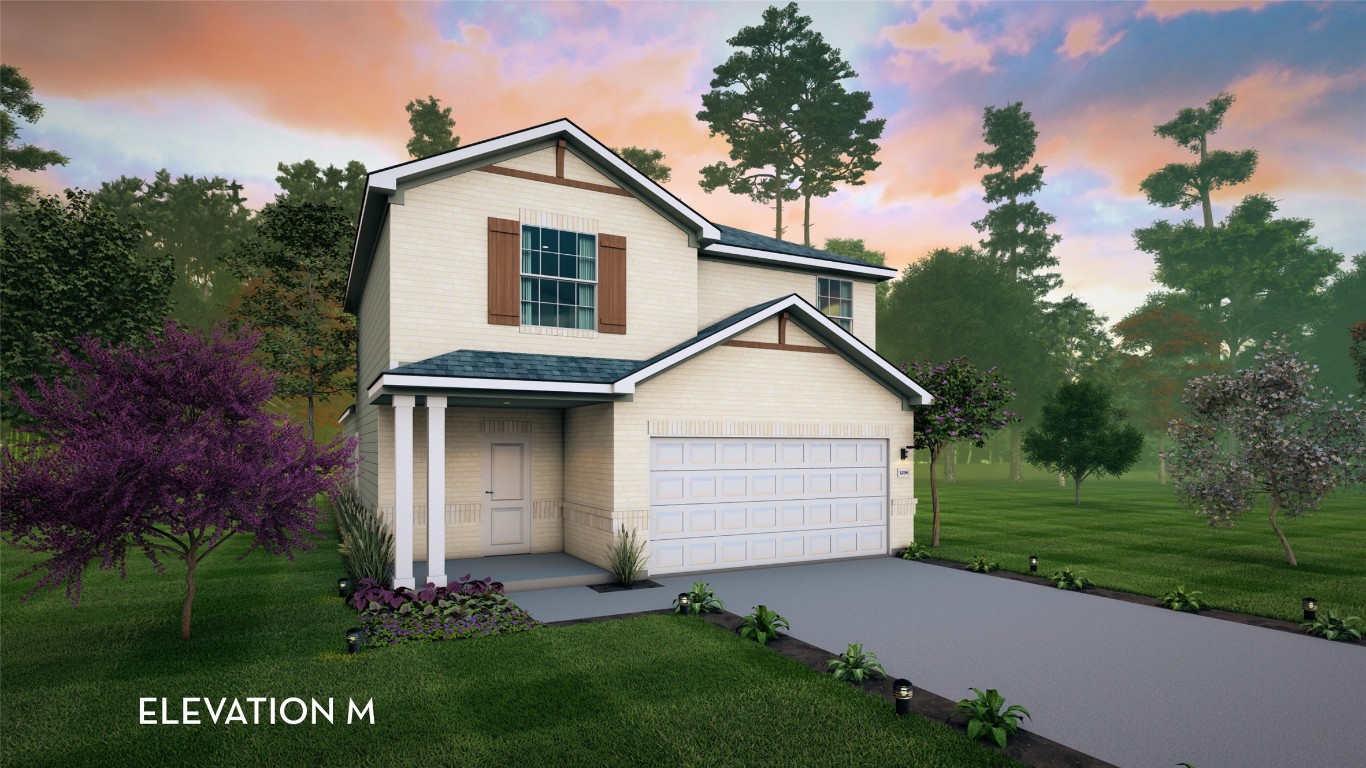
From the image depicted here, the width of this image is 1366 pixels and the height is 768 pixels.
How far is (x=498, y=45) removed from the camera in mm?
25203

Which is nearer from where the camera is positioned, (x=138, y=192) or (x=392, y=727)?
(x=392, y=727)

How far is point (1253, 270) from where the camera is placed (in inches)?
2058

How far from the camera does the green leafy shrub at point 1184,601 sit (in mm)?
10211

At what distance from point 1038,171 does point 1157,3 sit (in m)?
14.2

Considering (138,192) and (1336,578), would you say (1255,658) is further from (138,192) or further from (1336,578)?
(138,192)

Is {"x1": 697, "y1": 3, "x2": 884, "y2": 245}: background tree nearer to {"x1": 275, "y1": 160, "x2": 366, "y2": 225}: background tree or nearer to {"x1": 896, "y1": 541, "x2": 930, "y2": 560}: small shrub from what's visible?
{"x1": 275, "y1": 160, "x2": 366, "y2": 225}: background tree

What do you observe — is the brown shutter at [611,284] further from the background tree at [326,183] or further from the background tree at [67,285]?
the background tree at [326,183]

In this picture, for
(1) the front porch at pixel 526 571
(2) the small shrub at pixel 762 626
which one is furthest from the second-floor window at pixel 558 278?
(2) the small shrub at pixel 762 626

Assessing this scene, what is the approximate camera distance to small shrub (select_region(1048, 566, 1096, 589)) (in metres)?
11.8

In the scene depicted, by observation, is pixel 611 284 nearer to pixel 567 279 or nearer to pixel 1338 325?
pixel 567 279

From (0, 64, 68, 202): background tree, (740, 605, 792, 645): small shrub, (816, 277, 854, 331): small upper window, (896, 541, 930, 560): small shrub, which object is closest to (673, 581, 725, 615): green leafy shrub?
(740, 605, 792, 645): small shrub

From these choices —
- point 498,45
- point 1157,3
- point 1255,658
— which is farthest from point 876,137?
point 1255,658

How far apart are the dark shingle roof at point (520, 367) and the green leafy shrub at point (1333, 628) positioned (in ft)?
34.6

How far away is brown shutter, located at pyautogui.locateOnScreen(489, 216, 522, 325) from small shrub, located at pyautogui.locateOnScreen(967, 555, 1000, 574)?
10234mm
